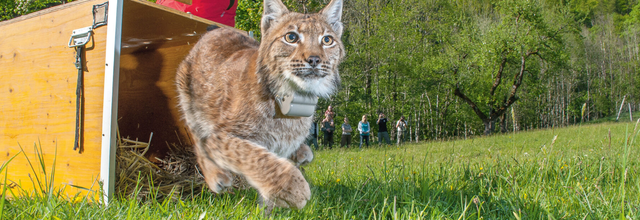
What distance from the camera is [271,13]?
6.79ft

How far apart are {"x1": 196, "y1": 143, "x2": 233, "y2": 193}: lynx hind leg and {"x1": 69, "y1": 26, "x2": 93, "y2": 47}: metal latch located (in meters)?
1.09

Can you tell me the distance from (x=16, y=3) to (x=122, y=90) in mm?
23270

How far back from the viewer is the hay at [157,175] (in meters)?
2.62

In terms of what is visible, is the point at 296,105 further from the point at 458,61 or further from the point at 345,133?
the point at 458,61

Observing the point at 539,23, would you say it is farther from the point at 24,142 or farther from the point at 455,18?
the point at 24,142

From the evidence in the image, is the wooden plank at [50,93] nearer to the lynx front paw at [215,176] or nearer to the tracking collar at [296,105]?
the lynx front paw at [215,176]

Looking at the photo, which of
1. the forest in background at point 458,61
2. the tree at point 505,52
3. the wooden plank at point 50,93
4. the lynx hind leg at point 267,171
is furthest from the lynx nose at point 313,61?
the tree at point 505,52

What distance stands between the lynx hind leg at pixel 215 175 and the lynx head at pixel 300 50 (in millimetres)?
702

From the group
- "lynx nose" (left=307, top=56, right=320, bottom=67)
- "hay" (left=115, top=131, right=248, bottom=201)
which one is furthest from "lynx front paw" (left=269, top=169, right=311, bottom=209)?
"hay" (left=115, top=131, right=248, bottom=201)

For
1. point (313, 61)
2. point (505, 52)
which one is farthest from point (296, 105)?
point (505, 52)

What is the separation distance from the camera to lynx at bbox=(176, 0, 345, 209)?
76.2 inches

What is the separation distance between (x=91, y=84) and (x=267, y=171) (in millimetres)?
1444

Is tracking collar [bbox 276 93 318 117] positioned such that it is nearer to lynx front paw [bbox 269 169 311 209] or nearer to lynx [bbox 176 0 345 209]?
lynx [bbox 176 0 345 209]

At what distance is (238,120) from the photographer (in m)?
2.14
